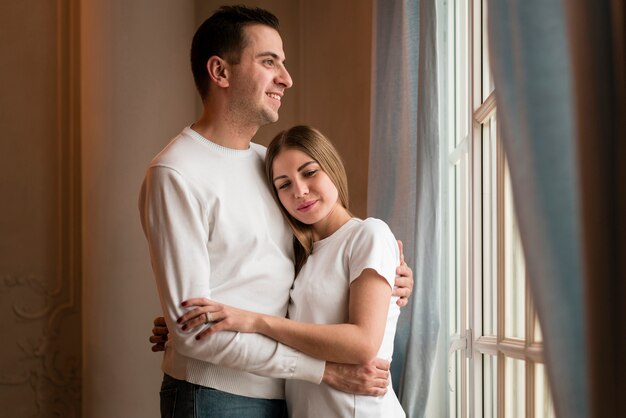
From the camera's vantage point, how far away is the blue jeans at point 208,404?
188 cm

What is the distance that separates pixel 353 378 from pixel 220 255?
44 centimetres

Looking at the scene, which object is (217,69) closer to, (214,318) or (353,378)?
(214,318)

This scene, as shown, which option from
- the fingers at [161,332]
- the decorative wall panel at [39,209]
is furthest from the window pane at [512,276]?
the decorative wall panel at [39,209]

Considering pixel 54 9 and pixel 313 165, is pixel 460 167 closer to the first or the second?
pixel 313 165

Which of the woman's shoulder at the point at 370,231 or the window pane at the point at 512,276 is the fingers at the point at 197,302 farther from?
the window pane at the point at 512,276

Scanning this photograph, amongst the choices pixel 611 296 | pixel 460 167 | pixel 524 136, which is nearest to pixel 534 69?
pixel 524 136

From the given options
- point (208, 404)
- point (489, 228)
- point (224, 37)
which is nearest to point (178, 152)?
point (224, 37)

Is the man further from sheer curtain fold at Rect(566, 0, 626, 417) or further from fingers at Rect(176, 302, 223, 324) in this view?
sheer curtain fold at Rect(566, 0, 626, 417)

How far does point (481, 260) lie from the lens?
2150 mm

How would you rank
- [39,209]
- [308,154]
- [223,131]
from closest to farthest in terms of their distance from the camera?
1. [308,154]
2. [223,131]
3. [39,209]

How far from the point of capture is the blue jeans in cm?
188

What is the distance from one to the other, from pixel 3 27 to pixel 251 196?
96.5 inches

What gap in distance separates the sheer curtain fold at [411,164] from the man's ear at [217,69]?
545mm

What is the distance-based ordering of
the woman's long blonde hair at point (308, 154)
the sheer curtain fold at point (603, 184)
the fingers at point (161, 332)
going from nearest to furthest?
the sheer curtain fold at point (603, 184) → the woman's long blonde hair at point (308, 154) → the fingers at point (161, 332)
